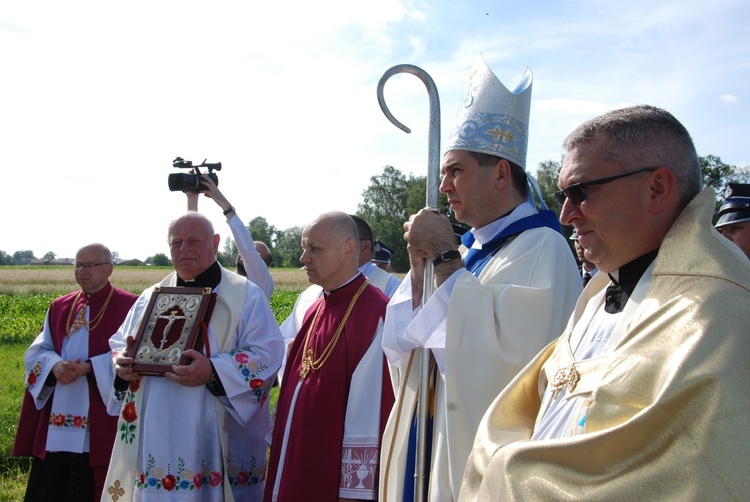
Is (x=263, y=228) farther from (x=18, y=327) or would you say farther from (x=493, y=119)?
(x=493, y=119)

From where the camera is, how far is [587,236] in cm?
223

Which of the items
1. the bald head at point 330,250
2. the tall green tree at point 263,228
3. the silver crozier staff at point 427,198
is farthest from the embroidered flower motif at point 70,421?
the tall green tree at point 263,228

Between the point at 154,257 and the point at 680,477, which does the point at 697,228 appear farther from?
the point at 154,257

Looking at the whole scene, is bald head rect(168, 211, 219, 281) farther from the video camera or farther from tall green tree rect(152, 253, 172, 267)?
tall green tree rect(152, 253, 172, 267)

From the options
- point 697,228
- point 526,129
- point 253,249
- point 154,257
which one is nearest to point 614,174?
point 697,228

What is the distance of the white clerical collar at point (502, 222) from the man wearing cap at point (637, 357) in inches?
40.2

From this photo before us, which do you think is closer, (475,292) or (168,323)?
(475,292)

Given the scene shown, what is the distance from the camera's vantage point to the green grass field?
25.3ft

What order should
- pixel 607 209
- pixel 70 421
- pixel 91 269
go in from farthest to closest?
1. pixel 91 269
2. pixel 70 421
3. pixel 607 209

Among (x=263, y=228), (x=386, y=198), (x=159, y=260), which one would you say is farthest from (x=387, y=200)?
(x=159, y=260)

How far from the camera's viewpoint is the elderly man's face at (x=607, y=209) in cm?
212

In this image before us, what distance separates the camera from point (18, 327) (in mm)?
18609

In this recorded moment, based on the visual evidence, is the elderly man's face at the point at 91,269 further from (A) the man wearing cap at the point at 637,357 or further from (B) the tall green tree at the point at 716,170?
(B) the tall green tree at the point at 716,170

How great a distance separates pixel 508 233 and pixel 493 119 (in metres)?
0.62
